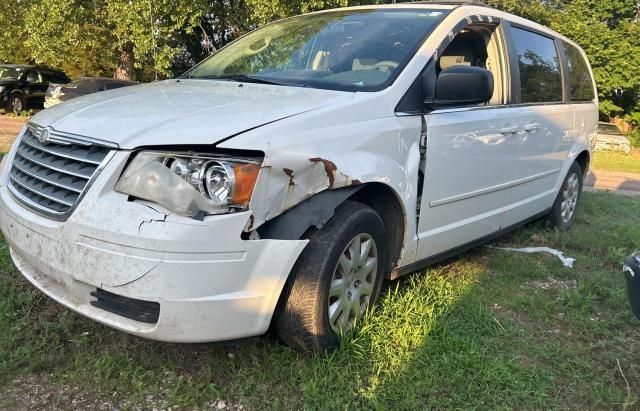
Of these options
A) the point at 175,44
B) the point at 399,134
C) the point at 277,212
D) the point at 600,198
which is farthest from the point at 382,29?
the point at 175,44

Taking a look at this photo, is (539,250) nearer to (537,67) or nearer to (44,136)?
(537,67)

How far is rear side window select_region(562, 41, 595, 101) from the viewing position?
17.1 feet

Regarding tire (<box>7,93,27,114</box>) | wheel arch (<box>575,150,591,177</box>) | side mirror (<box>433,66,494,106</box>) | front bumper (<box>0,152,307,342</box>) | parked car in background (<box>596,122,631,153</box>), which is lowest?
parked car in background (<box>596,122,631,153</box>)

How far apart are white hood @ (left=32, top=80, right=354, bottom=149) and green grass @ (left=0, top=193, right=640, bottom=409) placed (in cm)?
91

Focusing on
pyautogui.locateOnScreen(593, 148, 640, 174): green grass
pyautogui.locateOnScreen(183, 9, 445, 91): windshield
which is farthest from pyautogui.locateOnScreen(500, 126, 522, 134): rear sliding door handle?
pyautogui.locateOnScreen(593, 148, 640, 174): green grass

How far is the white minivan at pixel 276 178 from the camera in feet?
7.13

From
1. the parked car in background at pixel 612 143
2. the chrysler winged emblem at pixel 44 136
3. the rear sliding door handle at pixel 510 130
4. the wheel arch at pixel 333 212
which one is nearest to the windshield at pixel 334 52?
the wheel arch at pixel 333 212

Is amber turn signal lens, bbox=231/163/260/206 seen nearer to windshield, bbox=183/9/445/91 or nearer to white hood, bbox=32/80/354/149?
white hood, bbox=32/80/354/149

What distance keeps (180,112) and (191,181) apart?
0.41 metres

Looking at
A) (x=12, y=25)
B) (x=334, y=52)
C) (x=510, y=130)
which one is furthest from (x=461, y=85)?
(x=12, y=25)

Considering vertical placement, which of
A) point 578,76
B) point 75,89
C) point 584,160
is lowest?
point 75,89

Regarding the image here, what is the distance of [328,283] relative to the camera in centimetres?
253

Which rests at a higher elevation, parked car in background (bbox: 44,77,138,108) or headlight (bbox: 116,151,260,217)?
headlight (bbox: 116,151,260,217)

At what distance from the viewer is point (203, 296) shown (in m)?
2.17
